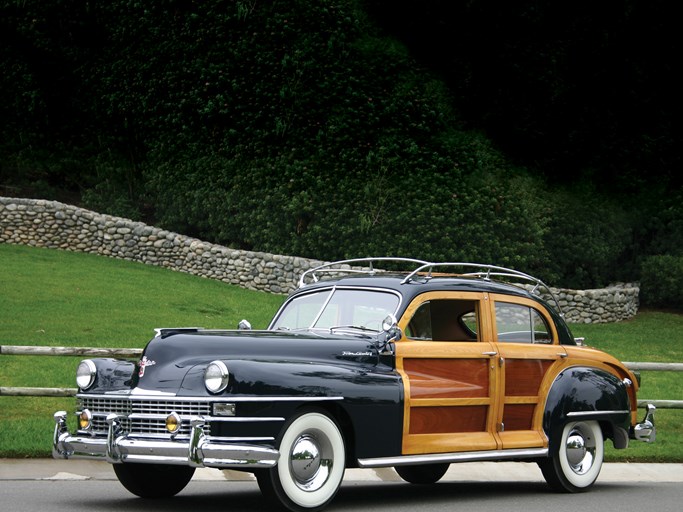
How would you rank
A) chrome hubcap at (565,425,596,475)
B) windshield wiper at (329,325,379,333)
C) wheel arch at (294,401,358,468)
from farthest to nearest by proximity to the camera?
chrome hubcap at (565,425,596,475) → windshield wiper at (329,325,379,333) → wheel arch at (294,401,358,468)

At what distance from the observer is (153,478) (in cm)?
973

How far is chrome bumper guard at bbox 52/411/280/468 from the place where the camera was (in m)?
8.16

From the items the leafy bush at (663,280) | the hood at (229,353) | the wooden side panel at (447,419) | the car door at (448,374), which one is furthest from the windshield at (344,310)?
the leafy bush at (663,280)

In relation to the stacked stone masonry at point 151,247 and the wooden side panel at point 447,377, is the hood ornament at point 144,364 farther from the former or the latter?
the stacked stone masonry at point 151,247

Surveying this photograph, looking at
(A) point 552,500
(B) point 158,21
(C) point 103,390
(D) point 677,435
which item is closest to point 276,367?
(C) point 103,390

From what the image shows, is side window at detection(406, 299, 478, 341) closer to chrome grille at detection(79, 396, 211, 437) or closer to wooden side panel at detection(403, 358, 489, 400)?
wooden side panel at detection(403, 358, 489, 400)

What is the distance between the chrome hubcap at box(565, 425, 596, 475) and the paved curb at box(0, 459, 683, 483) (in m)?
0.97

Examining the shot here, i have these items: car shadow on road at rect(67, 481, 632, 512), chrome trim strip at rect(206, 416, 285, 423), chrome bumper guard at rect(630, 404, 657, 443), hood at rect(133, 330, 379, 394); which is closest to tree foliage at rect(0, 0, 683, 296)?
chrome bumper guard at rect(630, 404, 657, 443)

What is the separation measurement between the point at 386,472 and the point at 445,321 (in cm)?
242

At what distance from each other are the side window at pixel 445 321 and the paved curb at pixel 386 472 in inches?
78.3

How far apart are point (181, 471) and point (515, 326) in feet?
11.0

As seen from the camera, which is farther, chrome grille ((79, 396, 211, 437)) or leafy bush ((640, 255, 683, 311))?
leafy bush ((640, 255, 683, 311))

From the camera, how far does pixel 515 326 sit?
11008 mm

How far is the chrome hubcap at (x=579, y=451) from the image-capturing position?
36.1 ft
